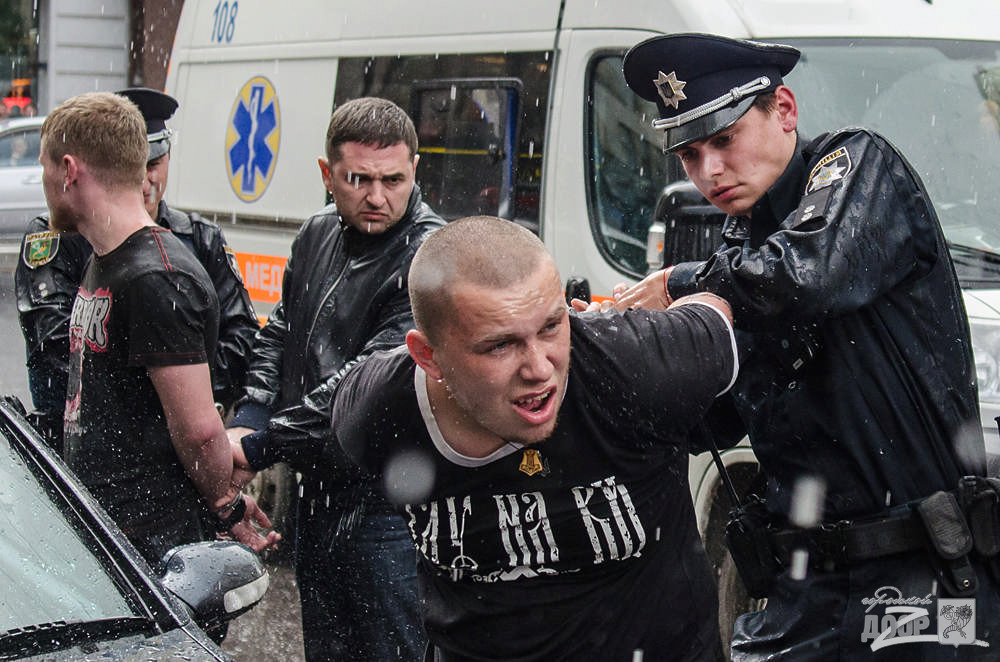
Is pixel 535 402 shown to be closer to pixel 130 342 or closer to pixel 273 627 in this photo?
pixel 130 342

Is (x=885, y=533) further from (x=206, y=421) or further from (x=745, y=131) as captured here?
(x=206, y=421)

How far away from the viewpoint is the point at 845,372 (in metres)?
2.62

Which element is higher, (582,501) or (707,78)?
(707,78)

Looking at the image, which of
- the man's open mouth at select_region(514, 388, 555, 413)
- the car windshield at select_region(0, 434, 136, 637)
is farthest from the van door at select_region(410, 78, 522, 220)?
the man's open mouth at select_region(514, 388, 555, 413)

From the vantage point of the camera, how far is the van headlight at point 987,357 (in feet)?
12.8

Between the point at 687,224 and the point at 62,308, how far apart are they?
2092 millimetres

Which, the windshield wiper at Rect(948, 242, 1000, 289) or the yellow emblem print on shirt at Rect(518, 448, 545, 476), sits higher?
the windshield wiper at Rect(948, 242, 1000, 289)

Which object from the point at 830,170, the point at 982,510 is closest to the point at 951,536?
the point at 982,510

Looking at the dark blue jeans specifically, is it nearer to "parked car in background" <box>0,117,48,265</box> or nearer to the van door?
the van door

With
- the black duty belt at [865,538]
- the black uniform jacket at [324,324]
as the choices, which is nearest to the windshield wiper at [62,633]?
the black uniform jacket at [324,324]

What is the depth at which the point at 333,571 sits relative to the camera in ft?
12.6

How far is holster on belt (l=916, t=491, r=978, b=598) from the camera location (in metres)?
2.60

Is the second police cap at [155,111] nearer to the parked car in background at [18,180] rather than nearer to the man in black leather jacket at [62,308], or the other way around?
the man in black leather jacket at [62,308]

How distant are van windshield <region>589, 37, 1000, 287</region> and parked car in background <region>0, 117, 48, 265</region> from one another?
12736mm
